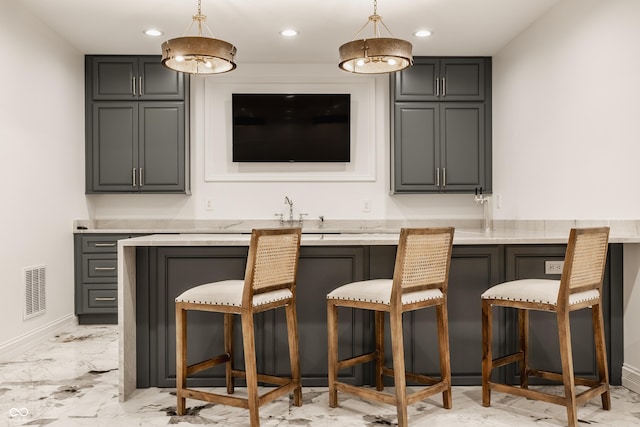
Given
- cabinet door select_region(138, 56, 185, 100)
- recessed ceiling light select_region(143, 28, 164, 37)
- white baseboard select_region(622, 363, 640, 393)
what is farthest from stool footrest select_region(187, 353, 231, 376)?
cabinet door select_region(138, 56, 185, 100)

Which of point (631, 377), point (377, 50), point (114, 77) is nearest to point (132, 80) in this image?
point (114, 77)

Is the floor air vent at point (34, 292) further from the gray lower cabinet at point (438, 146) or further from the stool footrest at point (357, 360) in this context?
the gray lower cabinet at point (438, 146)

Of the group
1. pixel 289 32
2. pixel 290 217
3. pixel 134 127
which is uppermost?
pixel 289 32

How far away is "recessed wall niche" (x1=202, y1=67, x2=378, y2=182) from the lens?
5.28m

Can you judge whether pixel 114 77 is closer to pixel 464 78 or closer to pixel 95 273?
pixel 95 273

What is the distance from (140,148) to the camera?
5.02 metres

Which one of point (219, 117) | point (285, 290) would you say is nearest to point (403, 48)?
point (285, 290)

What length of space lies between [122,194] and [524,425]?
13.8ft

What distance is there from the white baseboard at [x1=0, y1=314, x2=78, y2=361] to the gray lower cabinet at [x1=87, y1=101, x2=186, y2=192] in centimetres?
125

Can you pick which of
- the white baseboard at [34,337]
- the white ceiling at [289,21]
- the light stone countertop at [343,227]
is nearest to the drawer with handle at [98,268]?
the light stone countertop at [343,227]

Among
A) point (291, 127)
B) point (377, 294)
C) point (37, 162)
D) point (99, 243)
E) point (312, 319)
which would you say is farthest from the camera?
point (291, 127)

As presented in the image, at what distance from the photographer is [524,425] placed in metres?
2.50

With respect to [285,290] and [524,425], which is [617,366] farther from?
[285,290]

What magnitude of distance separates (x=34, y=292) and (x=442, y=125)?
3.82 m
